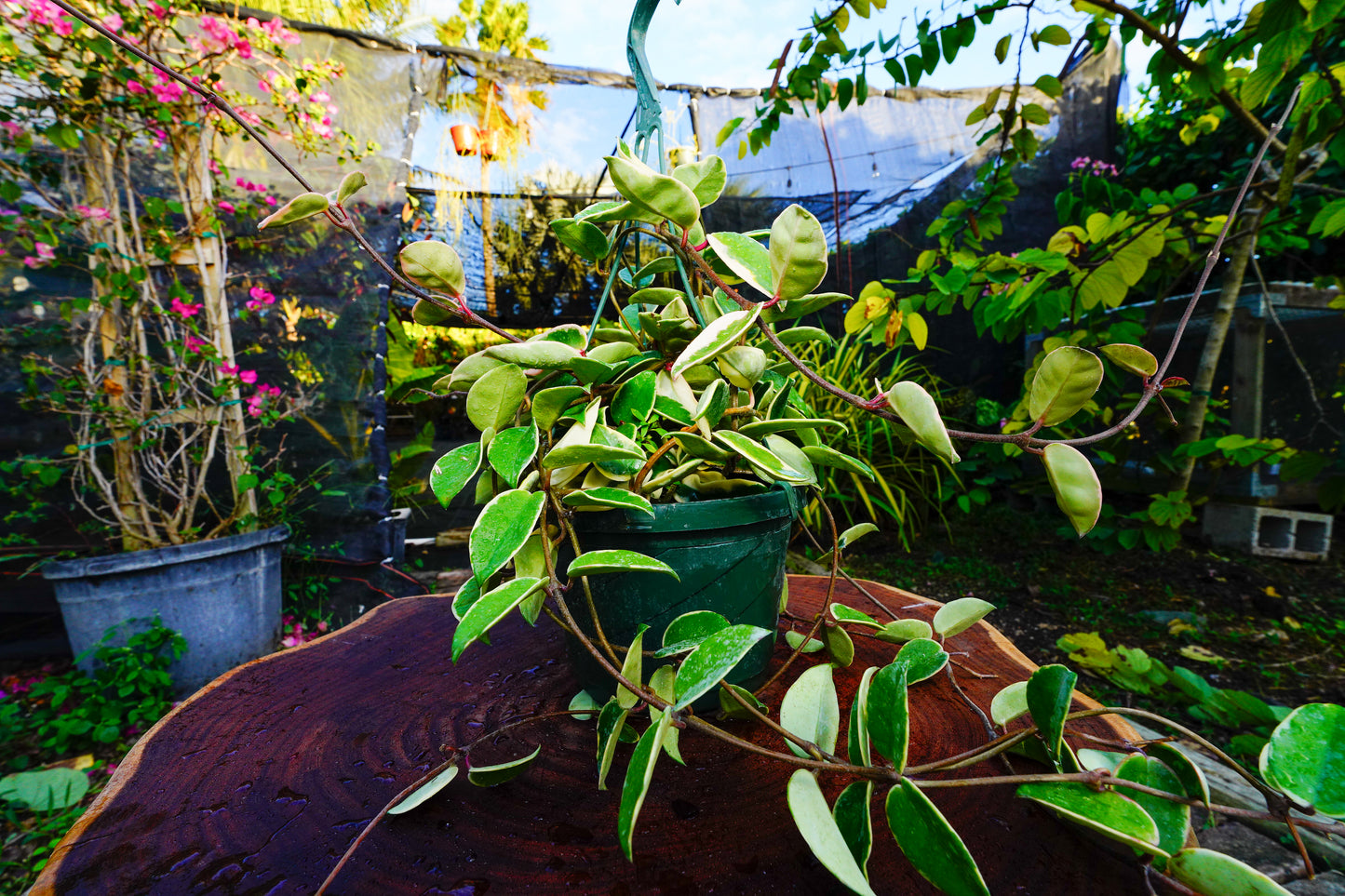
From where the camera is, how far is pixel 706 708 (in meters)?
0.54

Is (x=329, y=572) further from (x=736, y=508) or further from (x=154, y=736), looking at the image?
(x=736, y=508)

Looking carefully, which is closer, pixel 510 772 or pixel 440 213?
pixel 510 772

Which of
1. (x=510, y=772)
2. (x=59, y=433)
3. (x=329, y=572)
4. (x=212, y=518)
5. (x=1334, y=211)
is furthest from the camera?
(x=329, y=572)

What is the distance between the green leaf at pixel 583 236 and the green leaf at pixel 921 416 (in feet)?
0.86

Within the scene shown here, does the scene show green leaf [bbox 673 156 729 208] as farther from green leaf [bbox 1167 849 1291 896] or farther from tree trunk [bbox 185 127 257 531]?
tree trunk [bbox 185 127 257 531]

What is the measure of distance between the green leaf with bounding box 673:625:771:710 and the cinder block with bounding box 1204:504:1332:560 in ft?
8.11

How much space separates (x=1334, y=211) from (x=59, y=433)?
2988 millimetres

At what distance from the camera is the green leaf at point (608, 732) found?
0.37m

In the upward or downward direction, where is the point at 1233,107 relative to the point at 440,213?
downward

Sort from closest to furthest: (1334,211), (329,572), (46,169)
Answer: (1334,211), (46,169), (329,572)

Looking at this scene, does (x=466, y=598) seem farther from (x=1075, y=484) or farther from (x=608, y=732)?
(x=1075, y=484)

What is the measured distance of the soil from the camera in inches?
55.9

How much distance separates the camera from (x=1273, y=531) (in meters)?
1.99

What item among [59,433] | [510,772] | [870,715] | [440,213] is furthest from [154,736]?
[440,213]
